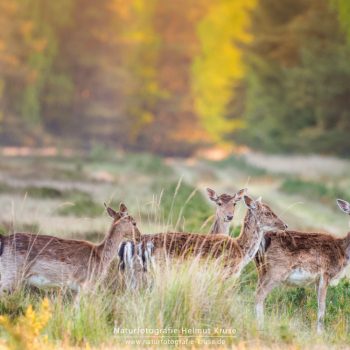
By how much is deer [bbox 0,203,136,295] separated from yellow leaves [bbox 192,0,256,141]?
3044 inches

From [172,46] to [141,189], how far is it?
168 feet

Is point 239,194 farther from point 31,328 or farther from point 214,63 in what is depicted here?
point 214,63

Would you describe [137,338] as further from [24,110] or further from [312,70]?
[24,110]

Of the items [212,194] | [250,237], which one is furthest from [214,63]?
[250,237]

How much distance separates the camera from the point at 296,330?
11.3 metres

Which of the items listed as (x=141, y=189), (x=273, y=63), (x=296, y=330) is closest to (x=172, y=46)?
(x=273, y=63)

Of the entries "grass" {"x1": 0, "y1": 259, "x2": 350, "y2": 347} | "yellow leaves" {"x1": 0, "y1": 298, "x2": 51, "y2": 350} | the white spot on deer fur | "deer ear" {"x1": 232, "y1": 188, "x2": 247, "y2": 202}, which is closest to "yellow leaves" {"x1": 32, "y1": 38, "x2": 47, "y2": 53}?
"deer ear" {"x1": 232, "y1": 188, "x2": 247, "y2": 202}

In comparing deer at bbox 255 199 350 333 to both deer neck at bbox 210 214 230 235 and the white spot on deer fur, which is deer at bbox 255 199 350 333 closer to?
the white spot on deer fur

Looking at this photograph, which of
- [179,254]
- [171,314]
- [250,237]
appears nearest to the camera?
[171,314]

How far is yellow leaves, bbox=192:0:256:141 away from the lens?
91000mm

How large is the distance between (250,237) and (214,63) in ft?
271

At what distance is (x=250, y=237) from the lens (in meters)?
12.2

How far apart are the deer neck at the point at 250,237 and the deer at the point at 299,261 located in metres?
0.16

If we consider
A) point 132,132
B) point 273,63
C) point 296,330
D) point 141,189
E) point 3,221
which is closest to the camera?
point 296,330
